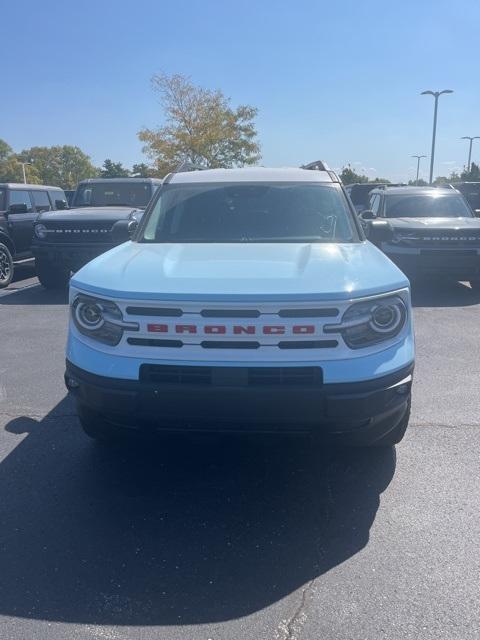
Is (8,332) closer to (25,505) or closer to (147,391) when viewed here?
(25,505)

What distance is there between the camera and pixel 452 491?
3602 millimetres

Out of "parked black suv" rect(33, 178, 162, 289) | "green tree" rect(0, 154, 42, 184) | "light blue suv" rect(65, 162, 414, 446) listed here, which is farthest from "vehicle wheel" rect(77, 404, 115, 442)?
"green tree" rect(0, 154, 42, 184)

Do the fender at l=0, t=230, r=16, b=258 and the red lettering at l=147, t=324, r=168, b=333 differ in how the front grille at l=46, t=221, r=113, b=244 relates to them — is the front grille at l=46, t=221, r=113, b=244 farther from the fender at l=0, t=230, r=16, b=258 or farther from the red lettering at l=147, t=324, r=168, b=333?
the red lettering at l=147, t=324, r=168, b=333

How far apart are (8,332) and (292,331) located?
5.49 m

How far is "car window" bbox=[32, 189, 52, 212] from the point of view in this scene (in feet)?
40.5

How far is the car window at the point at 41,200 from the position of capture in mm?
12359

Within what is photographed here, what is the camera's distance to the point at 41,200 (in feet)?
41.3

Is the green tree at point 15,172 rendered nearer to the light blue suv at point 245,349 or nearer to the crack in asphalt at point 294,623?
the light blue suv at point 245,349

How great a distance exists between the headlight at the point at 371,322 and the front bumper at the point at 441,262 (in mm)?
6680

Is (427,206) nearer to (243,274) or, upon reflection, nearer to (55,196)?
(55,196)

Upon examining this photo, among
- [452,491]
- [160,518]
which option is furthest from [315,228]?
[160,518]

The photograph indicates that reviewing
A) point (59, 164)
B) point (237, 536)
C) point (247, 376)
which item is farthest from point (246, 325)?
point (59, 164)

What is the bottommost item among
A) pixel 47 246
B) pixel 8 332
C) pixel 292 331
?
pixel 8 332

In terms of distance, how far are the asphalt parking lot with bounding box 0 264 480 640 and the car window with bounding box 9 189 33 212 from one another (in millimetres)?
7650
